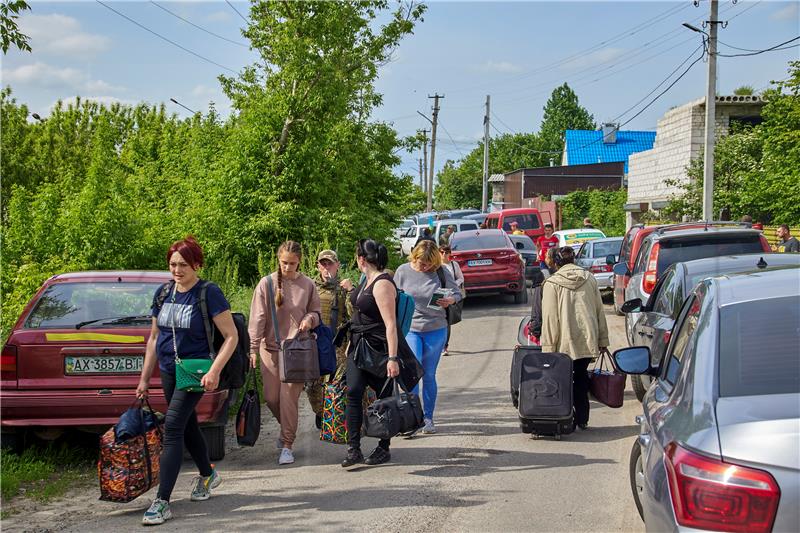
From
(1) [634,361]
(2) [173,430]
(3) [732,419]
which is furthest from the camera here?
(2) [173,430]

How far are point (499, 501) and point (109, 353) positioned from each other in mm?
3272

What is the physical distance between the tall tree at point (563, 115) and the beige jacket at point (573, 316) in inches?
4224

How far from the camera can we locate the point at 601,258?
21.9 metres

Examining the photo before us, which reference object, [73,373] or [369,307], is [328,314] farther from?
[73,373]

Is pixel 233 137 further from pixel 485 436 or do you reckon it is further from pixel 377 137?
pixel 485 436

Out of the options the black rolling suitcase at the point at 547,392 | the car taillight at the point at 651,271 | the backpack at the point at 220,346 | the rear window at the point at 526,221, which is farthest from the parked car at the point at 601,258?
the backpack at the point at 220,346

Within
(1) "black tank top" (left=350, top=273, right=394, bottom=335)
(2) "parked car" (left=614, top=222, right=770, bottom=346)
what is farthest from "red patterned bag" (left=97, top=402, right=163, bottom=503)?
(2) "parked car" (left=614, top=222, right=770, bottom=346)

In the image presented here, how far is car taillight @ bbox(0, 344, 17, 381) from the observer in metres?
7.46

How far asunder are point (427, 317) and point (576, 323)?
139 cm

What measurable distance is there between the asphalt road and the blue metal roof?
235ft

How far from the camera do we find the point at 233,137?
63.2 ft

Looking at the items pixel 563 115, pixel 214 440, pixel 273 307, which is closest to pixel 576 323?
pixel 273 307

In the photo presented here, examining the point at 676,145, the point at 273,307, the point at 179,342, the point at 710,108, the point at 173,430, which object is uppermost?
the point at 676,145

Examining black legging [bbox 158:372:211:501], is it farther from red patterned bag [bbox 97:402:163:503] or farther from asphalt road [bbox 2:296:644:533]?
asphalt road [bbox 2:296:644:533]
